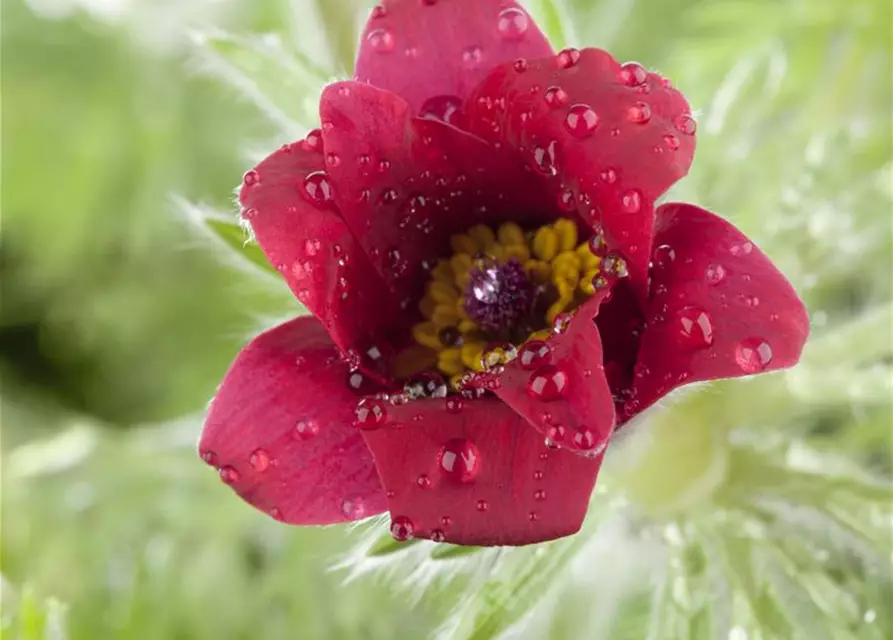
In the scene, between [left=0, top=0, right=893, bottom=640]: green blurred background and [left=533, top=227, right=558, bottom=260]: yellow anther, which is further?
[left=0, top=0, right=893, bottom=640]: green blurred background

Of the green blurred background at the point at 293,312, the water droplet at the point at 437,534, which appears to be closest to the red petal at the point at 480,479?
the water droplet at the point at 437,534

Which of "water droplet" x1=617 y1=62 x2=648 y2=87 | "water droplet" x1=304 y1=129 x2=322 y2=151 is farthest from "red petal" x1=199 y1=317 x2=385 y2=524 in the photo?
"water droplet" x1=617 y1=62 x2=648 y2=87

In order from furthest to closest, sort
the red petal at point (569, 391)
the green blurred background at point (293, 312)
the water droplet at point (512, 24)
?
the green blurred background at point (293, 312) → the water droplet at point (512, 24) → the red petal at point (569, 391)

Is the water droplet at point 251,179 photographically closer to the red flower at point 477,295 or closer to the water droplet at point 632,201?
the red flower at point 477,295

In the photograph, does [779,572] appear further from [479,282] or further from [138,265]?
[138,265]

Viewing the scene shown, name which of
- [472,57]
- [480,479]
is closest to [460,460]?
[480,479]

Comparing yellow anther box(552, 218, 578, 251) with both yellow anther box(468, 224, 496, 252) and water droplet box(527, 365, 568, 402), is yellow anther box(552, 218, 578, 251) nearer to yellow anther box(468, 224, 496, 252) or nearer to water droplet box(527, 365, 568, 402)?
yellow anther box(468, 224, 496, 252)

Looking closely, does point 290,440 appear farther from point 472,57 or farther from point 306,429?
point 472,57
